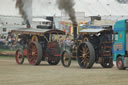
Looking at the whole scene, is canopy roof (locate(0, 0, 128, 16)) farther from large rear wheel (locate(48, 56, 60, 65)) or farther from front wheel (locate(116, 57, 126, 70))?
front wheel (locate(116, 57, 126, 70))

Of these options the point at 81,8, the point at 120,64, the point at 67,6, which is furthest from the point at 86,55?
the point at 81,8

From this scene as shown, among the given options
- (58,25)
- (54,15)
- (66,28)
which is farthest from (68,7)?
(54,15)

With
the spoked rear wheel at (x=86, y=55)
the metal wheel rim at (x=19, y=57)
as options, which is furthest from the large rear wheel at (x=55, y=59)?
the spoked rear wheel at (x=86, y=55)

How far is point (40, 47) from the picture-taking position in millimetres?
20578

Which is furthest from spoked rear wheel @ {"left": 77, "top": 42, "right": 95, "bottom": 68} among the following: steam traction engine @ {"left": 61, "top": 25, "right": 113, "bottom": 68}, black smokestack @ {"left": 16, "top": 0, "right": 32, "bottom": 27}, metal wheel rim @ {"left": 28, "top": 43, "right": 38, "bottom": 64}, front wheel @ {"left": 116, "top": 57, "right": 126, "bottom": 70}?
black smokestack @ {"left": 16, "top": 0, "right": 32, "bottom": 27}

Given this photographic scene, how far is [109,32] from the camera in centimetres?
1839

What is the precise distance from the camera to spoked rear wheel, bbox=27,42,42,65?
20.4 m

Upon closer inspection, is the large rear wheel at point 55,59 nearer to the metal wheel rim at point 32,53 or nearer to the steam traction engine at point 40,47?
the steam traction engine at point 40,47

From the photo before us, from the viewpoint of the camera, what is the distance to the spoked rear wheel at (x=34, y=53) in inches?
805

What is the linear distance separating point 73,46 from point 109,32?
7.10ft

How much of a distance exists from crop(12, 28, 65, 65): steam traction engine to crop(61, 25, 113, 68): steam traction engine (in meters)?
1.67

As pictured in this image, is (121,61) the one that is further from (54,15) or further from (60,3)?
(54,15)

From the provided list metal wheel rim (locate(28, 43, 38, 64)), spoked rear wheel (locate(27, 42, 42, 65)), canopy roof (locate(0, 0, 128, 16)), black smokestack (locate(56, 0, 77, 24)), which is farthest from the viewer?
canopy roof (locate(0, 0, 128, 16))

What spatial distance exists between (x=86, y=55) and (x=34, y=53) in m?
3.64
